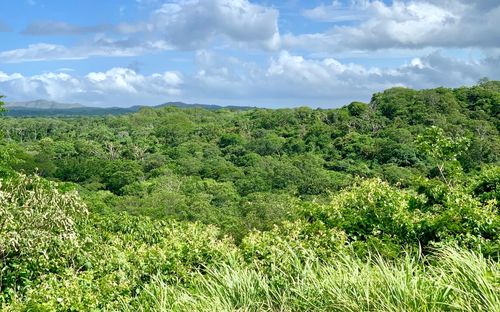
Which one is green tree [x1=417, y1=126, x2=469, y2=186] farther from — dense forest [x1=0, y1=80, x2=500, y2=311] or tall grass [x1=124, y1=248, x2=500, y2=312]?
tall grass [x1=124, y1=248, x2=500, y2=312]

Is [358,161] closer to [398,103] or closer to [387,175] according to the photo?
[387,175]

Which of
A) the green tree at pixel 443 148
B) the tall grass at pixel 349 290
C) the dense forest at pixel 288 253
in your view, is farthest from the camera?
the green tree at pixel 443 148

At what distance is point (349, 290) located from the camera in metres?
4.48

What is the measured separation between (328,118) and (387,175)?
38.3m

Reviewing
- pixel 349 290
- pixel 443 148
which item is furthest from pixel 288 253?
pixel 443 148

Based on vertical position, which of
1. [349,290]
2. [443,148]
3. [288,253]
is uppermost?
[443,148]

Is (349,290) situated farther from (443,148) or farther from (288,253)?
(443,148)

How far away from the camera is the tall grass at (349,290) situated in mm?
4133

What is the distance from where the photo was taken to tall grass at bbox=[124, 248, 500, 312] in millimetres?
4133

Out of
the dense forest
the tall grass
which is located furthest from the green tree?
the tall grass

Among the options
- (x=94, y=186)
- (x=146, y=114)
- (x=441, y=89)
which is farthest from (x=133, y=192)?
(x=146, y=114)

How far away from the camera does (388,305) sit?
418cm

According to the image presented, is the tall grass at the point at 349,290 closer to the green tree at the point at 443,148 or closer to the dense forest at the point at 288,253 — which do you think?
the dense forest at the point at 288,253

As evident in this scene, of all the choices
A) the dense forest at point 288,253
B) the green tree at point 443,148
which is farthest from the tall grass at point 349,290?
the green tree at point 443,148
